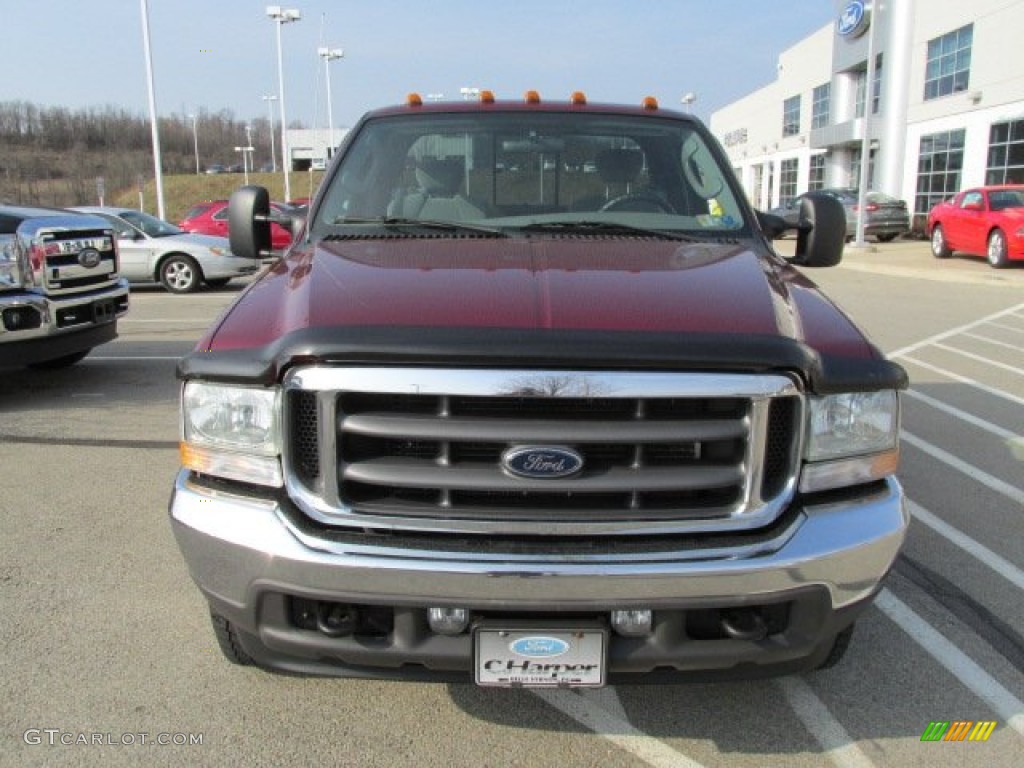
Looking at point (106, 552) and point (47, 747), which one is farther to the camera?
point (106, 552)

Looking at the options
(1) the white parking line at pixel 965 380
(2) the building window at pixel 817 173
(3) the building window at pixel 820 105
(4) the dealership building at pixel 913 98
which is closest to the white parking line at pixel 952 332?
(1) the white parking line at pixel 965 380

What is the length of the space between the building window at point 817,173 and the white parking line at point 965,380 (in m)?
38.9

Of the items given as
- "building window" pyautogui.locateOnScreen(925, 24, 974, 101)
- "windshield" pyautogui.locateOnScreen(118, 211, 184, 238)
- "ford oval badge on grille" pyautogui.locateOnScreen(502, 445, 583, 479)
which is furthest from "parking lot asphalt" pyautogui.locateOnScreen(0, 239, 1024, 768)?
"building window" pyautogui.locateOnScreen(925, 24, 974, 101)

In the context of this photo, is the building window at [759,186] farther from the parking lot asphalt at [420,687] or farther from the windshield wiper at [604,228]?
the windshield wiper at [604,228]

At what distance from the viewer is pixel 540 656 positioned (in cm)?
216

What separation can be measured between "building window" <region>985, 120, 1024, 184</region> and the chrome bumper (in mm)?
27037

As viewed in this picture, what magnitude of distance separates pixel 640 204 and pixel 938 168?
102 feet

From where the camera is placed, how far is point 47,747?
2.53 m

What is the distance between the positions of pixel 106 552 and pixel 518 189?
2.47 m

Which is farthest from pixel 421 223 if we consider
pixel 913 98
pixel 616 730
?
pixel 913 98

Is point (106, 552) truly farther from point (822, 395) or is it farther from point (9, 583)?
point (822, 395)

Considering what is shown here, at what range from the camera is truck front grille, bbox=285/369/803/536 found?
2098 millimetres

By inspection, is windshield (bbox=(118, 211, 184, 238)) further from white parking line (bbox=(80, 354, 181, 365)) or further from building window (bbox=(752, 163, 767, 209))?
building window (bbox=(752, 163, 767, 209))

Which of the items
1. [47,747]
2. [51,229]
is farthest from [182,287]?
[47,747]
